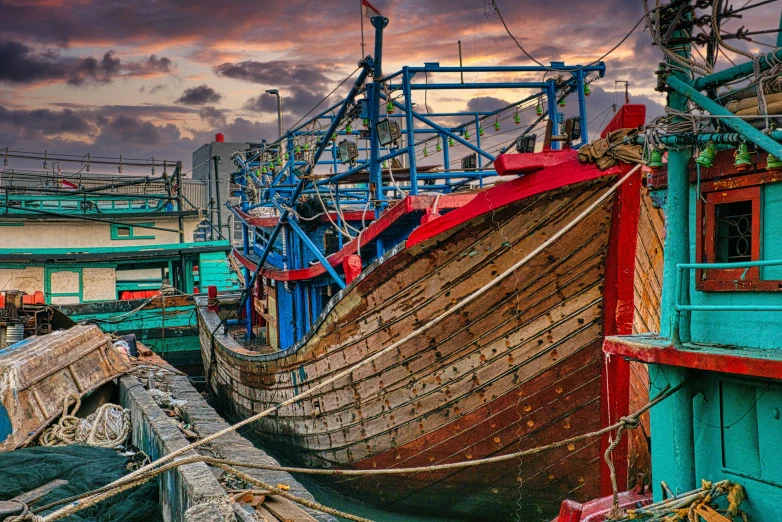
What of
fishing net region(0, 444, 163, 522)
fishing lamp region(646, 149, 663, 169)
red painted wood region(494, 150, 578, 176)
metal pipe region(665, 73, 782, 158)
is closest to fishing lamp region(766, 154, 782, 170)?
metal pipe region(665, 73, 782, 158)

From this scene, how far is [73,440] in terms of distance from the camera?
7.98 meters

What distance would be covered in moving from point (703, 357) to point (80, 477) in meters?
5.48


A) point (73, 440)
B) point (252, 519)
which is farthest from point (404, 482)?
point (73, 440)

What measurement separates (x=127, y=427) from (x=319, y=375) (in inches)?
95.9

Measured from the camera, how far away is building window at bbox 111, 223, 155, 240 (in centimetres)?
2256

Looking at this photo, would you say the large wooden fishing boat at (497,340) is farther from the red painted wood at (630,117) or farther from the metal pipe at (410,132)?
the metal pipe at (410,132)

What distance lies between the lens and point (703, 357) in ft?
13.3

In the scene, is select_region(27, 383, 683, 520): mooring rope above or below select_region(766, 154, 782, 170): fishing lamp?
below

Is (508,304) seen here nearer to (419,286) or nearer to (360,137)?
(419,286)

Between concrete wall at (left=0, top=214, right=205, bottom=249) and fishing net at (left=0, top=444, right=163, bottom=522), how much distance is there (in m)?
16.3

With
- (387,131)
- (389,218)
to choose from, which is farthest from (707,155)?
(387,131)

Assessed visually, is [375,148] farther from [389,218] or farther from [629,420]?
[629,420]

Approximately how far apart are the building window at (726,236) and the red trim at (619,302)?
97cm

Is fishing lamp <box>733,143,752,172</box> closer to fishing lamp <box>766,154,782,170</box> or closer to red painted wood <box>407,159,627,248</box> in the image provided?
fishing lamp <box>766,154,782,170</box>
